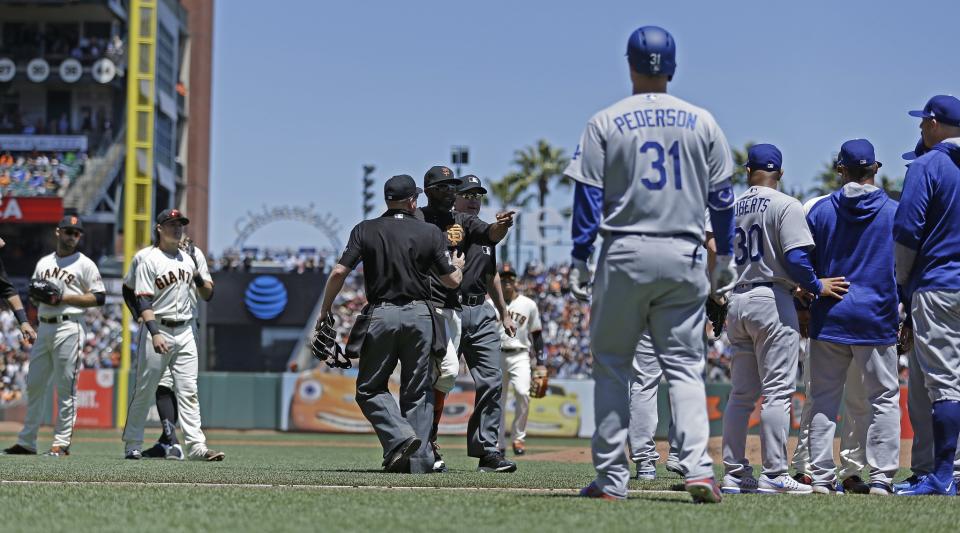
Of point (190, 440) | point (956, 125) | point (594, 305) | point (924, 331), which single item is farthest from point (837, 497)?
point (190, 440)

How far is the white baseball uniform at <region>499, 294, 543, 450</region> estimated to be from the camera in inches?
593

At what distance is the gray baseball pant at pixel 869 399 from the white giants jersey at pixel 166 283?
593 centimetres

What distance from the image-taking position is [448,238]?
9.66m

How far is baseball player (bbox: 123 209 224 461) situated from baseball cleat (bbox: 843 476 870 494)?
18.6 ft

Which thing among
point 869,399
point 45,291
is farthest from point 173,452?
point 869,399

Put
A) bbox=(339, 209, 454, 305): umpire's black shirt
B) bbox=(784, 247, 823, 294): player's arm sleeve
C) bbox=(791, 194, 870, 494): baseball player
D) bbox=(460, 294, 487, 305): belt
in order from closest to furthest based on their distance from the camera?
bbox=(784, 247, 823, 294): player's arm sleeve < bbox=(791, 194, 870, 494): baseball player < bbox=(339, 209, 454, 305): umpire's black shirt < bbox=(460, 294, 487, 305): belt

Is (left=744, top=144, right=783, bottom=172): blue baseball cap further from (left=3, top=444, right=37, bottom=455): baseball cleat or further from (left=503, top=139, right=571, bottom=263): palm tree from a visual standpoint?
(left=503, top=139, right=571, bottom=263): palm tree

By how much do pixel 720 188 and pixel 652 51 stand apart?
76cm

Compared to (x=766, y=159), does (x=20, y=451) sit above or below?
below

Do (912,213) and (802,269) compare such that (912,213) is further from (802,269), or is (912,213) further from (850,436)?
(850,436)

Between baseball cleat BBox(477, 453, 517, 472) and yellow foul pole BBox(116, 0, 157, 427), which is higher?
yellow foul pole BBox(116, 0, 157, 427)

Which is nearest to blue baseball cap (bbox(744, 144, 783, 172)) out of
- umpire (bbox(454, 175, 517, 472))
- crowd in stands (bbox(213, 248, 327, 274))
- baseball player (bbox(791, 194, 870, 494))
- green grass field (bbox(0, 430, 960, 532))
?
baseball player (bbox(791, 194, 870, 494))

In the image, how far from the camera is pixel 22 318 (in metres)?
11.7

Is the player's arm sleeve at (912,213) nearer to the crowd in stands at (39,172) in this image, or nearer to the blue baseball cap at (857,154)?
the blue baseball cap at (857,154)
